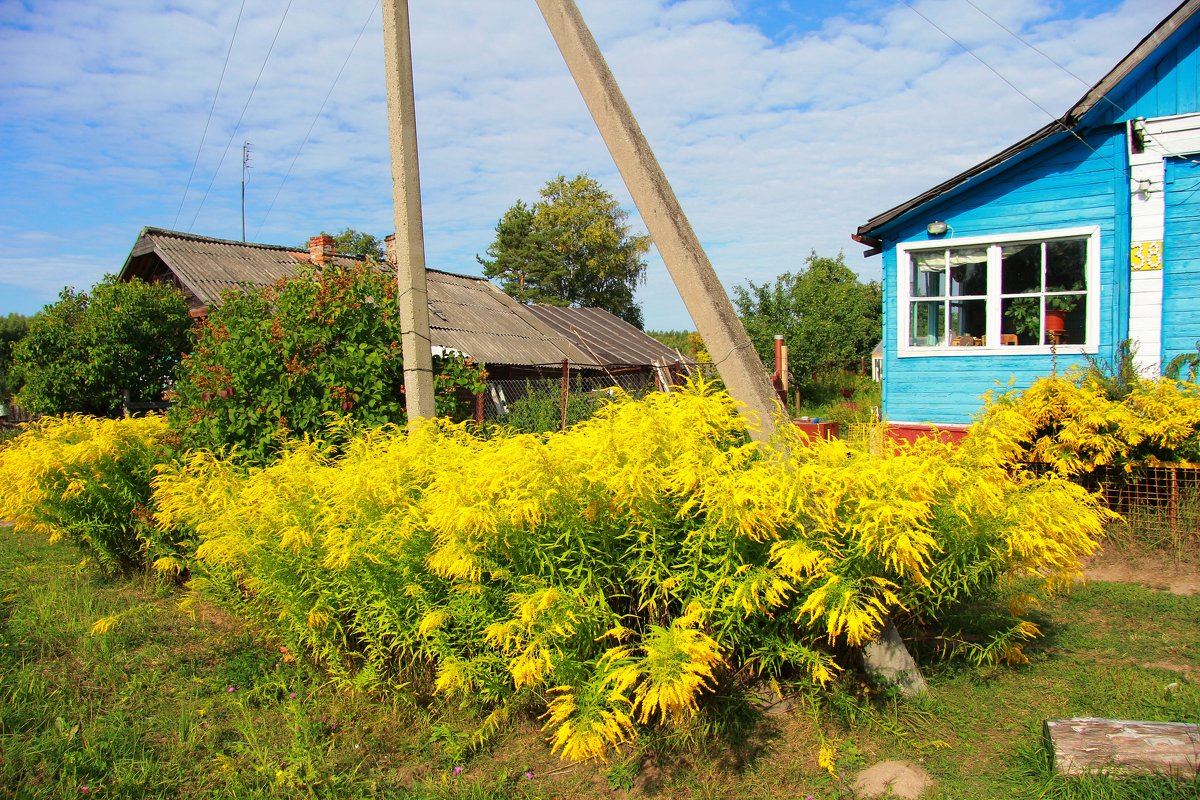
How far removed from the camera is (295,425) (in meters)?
5.85

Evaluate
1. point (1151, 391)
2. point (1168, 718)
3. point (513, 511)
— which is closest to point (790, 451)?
point (513, 511)

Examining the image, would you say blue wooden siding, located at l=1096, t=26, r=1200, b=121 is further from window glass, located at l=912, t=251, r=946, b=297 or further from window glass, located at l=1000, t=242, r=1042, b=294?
window glass, located at l=912, t=251, r=946, b=297

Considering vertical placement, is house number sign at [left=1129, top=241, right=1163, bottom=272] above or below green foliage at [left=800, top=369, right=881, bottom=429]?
above

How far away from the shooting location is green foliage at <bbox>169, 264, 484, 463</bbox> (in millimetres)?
5902

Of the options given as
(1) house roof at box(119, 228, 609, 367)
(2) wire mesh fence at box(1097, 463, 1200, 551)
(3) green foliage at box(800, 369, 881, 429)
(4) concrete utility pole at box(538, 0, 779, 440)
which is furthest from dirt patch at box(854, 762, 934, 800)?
(3) green foliage at box(800, 369, 881, 429)

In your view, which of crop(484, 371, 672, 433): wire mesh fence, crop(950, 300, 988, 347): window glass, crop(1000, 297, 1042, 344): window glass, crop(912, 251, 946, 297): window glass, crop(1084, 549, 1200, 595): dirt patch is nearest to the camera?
crop(1084, 549, 1200, 595): dirt patch

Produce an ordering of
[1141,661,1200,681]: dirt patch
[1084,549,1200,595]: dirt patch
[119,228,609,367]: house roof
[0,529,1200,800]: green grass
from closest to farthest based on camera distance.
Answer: [0,529,1200,800]: green grass, [1141,661,1200,681]: dirt patch, [1084,549,1200,595]: dirt patch, [119,228,609,367]: house roof

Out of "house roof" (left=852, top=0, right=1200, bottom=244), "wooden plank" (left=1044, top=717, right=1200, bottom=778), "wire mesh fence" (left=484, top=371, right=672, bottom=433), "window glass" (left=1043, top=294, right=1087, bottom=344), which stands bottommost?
"wooden plank" (left=1044, top=717, right=1200, bottom=778)

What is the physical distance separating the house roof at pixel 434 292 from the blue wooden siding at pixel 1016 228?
5.81 metres

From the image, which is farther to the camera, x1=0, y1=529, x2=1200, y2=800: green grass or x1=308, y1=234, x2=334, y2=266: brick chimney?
→ x1=308, y1=234, x2=334, y2=266: brick chimney

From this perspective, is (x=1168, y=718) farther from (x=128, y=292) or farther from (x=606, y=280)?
(x=606, y=280)

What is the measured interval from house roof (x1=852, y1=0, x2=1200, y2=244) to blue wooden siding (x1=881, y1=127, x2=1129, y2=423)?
0.27 m

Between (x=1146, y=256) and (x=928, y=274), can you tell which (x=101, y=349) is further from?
(x=1146, y=256)

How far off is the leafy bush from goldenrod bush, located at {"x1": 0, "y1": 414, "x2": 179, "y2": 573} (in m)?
7.03
